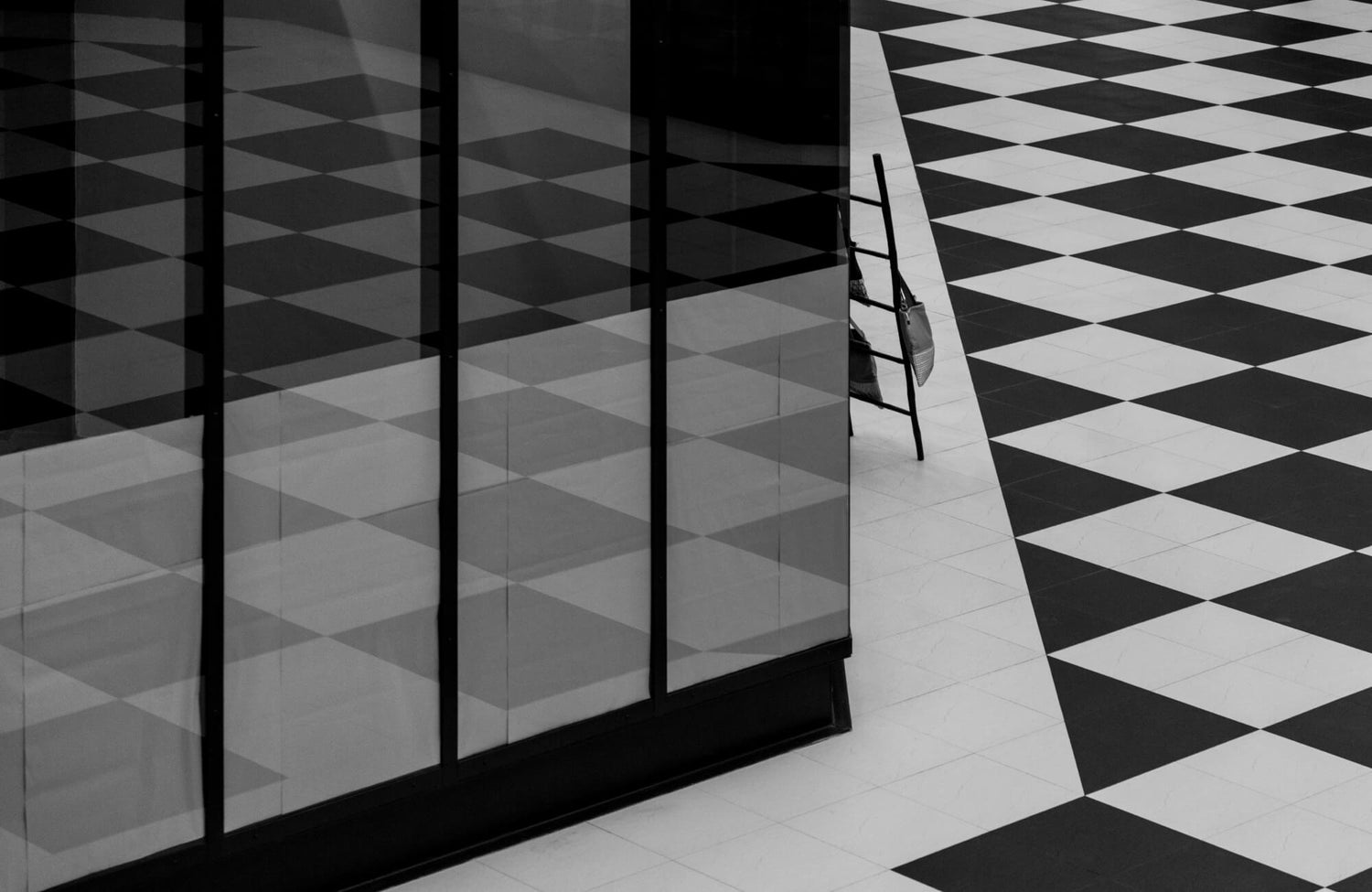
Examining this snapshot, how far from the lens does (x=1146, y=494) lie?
6.82 m

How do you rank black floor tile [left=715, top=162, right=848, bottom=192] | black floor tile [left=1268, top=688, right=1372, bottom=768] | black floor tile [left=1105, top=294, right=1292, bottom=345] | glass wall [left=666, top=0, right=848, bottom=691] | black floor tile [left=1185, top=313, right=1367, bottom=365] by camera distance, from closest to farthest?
glass wall [left=666, top=0, right=848, bottom=691] → black floor tile [left=715, top=162, right=848, bottom=192] → black floor tile [left=1268, top=688, right=1372, bottom=768] → black floor tile [left=1185, top=313, right=1367, bottom=365] → black floor tile [left=1105, top=294, right=1292, bottom=345]

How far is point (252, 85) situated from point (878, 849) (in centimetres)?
225

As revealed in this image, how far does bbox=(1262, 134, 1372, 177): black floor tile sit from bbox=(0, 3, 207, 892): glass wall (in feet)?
26.0

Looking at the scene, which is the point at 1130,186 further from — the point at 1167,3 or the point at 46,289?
the point at 46,289

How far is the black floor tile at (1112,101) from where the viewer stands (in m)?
11.3

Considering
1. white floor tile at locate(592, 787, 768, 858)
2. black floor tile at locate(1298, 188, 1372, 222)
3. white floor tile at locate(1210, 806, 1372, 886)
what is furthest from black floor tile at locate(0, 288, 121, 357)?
black floor tile at locate(1298, 188, 1372, 222)

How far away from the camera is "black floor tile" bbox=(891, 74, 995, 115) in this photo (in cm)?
1145

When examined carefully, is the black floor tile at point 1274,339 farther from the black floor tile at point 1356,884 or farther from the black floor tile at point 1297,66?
the black floor tile at point 1297,66

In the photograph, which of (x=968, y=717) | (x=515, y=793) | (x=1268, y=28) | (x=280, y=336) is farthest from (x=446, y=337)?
(x=1268, y=28)

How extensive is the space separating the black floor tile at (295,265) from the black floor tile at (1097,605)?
8.31ft

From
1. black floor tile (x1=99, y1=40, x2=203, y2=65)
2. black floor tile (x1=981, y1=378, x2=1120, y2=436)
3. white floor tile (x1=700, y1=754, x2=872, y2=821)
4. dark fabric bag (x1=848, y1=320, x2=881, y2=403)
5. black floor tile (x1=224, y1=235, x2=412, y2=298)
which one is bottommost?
white floor tile (x1=700, y1=754, x2=872, y2=821)

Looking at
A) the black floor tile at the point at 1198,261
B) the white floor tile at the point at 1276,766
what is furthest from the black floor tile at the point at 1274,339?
the white floor tile at the point at 1276,766

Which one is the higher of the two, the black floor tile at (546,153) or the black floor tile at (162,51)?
the black floor tile at (162,51)

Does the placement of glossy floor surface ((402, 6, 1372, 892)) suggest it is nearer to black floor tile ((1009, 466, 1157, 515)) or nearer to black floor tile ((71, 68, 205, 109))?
black floor tile ((1009, 466, 1157, 515))
